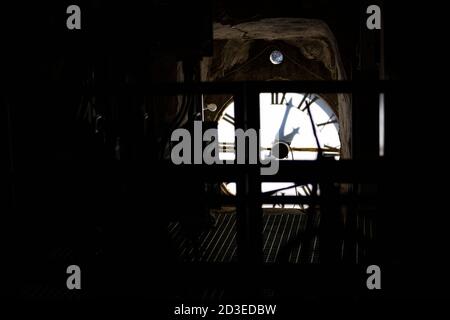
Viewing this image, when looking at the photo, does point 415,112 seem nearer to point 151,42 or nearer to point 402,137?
point 402,137

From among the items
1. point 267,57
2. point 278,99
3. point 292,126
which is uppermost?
point 267,57

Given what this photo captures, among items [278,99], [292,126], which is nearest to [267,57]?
[278,99]

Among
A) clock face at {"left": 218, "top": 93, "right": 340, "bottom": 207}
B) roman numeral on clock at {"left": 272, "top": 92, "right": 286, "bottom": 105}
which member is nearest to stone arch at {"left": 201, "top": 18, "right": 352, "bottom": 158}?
clock face at {"left": 218, "top": 93, "right": 340, "bottom": 207}

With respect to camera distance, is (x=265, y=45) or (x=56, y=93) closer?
(x=56, y=93)

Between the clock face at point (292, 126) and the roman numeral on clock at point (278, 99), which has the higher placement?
the roman numeral on clock at point (278, 99)

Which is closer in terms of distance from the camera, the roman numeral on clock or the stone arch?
the stone arch

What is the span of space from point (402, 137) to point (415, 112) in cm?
14

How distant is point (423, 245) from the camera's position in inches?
122

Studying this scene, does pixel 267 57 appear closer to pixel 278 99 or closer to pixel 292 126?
pixel 278 99

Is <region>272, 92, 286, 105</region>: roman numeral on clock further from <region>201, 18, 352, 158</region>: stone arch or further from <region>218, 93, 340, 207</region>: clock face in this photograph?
<region>201, 18, 352, 158</region>: stone arch

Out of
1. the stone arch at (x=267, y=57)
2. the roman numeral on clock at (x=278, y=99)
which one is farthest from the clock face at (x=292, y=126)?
the stone arch at (x=267, y=57)

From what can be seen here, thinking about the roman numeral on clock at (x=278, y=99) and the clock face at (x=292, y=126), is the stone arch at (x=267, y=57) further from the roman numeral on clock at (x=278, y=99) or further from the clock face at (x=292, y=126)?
the roman numeral on clock at (x=278, y=99)

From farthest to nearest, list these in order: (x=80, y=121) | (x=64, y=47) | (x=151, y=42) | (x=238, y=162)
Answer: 1. (x=151, y=42)
2. (x=64, y=47)
3. (x=80, y=121)
4. (x=238, y=162)

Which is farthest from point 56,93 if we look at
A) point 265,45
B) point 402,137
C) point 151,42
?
point 265,45
